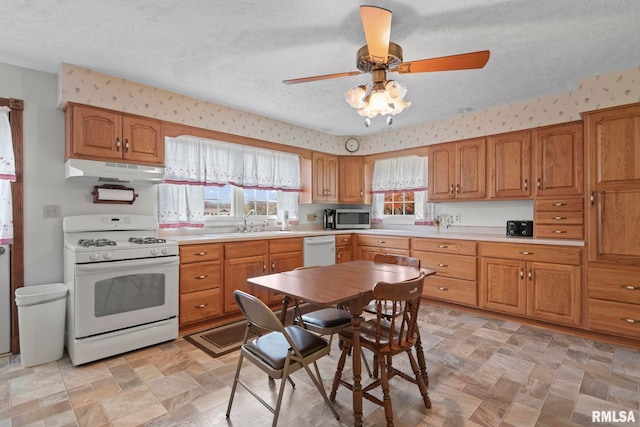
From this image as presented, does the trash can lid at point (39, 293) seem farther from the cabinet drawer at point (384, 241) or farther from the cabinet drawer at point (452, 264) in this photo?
the cabinet drawer at point (452, 264)

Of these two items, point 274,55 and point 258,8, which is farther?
point 274,55

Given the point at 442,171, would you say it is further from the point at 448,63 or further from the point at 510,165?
the point at 448,63

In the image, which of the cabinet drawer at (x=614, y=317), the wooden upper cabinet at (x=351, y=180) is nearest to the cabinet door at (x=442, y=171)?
the wooden upper cabinet at (x=351, y=180)

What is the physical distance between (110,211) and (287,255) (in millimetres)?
1969

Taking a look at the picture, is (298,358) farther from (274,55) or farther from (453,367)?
(274,55)

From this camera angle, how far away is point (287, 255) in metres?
4.07

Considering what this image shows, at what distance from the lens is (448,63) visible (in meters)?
1.92

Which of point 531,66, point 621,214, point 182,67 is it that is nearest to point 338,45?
point 182,67

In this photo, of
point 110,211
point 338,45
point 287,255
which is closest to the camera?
point 338,45

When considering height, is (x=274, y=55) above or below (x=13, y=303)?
above

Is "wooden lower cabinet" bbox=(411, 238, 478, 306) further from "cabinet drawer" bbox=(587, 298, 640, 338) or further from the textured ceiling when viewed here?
the textured ceiling

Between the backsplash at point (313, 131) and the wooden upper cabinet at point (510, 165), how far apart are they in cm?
13

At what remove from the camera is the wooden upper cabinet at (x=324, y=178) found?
4.98m

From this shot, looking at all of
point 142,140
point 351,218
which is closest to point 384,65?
point 142,140
